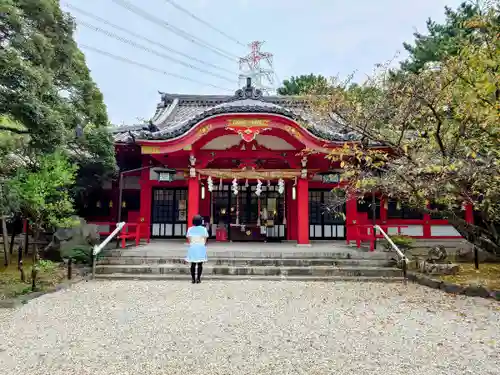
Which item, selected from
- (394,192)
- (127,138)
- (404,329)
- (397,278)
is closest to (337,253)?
(397,278)

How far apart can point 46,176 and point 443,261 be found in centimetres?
967

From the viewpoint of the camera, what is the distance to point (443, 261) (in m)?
8.83

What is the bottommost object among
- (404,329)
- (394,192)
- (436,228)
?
(404,329)

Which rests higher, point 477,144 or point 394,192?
point 477,144

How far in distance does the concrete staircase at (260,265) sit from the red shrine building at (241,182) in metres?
1.84

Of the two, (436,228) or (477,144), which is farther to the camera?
(436,228)

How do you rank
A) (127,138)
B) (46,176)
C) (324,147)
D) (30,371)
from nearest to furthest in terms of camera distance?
(30,371) → (46,176) → (324,147) → (127,138)

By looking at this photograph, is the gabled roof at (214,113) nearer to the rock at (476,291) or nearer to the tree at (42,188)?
the tree at (42,188)

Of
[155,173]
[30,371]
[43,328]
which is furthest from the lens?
[155,173]

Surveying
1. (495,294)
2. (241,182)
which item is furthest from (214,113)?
(495,294)

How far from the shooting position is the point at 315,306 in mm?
5891

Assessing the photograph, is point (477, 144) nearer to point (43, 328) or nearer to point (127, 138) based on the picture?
point (43, 328)

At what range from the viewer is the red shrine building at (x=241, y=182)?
10336mm

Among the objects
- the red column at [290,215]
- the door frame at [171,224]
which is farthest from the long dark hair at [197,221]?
the red column at [290,215]
